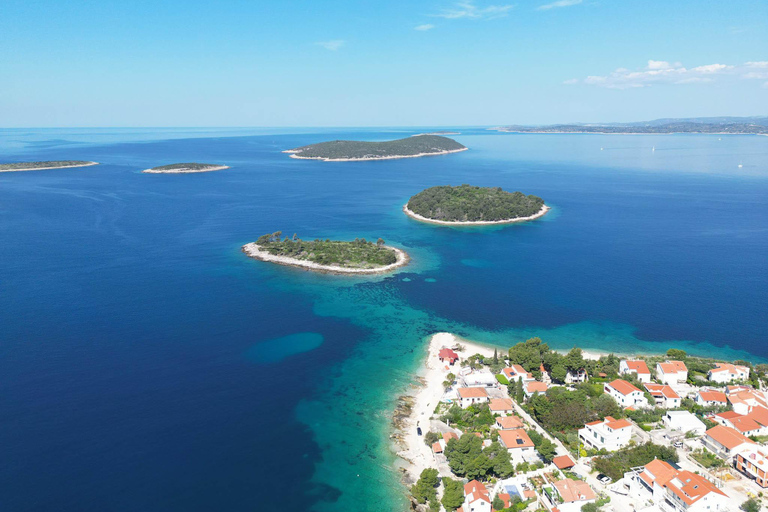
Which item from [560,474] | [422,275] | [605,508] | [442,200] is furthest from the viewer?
[442,200]

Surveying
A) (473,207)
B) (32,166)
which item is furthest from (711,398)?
(32,166)

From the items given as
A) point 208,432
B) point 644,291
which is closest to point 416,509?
point 208,432

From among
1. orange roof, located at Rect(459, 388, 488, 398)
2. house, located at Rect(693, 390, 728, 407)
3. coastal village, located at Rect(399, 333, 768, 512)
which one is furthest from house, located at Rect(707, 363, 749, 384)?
orange roof, located at Rect(459, 388, 488, 398)

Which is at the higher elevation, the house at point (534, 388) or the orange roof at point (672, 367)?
the orange roof at point (672, 367)

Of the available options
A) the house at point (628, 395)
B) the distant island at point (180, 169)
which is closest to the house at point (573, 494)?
the house at point (628, 395)

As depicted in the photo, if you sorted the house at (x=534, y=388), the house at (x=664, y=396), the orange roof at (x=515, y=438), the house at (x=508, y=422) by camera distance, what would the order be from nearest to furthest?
1. the orange roof at (x=515, y=438)
2. the house at (x=508, y=422)
3. the house at (x=664, y=396)
4. the house at (x=534, y=388)

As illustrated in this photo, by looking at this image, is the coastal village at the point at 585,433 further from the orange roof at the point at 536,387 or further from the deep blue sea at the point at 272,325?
the deep blue sea at the point at 272,325

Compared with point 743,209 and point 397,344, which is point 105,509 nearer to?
point 397,344
